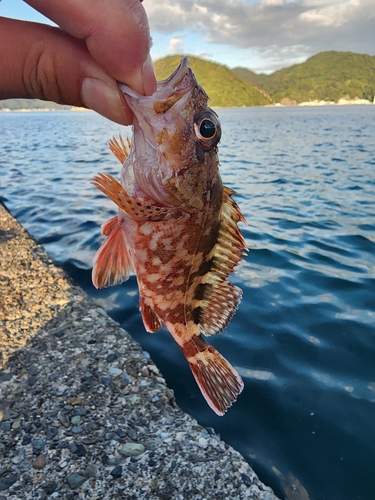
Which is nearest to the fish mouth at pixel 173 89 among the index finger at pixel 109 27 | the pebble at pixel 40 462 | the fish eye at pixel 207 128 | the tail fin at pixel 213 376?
the fish eye at pixel 207 128

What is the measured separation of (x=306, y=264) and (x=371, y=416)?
4703 mm

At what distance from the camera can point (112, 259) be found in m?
3.02

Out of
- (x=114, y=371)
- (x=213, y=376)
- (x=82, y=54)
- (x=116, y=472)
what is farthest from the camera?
(x=114, y=371)

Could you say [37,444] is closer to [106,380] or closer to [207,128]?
[106,380]

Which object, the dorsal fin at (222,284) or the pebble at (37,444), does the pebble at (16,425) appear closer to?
the pebble at (37,444)

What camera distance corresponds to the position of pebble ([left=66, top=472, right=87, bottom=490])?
3.55 m

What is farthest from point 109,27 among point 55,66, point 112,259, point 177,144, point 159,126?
point 112,259

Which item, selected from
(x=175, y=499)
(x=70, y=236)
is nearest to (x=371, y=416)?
(x=175, y=499)

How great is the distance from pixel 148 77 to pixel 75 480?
346 centimetres

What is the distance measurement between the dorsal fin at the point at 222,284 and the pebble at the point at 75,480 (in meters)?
1.84

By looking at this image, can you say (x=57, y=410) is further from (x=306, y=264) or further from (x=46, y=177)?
(x=46, y=177)

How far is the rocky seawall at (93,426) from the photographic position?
3611mm

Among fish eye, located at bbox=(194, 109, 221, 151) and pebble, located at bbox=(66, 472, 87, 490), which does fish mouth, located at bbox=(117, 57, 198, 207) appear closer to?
fish eye, located at bbox=(194, 109, 221, 151)

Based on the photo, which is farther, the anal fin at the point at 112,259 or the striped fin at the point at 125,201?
the anal fin at the point at 112,259
